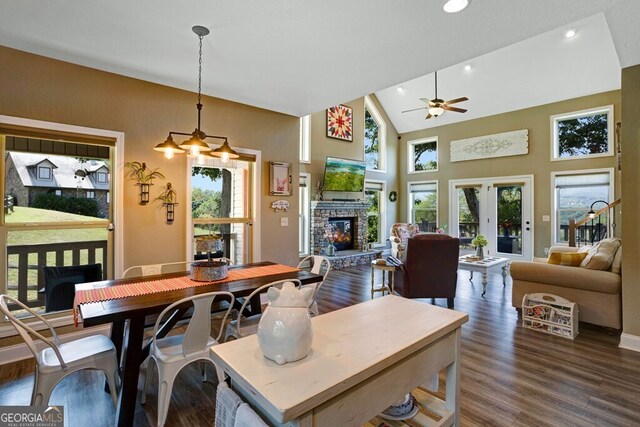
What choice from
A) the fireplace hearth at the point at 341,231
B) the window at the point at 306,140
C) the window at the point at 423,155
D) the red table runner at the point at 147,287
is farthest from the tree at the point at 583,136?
the red table runner at the point at 147,287

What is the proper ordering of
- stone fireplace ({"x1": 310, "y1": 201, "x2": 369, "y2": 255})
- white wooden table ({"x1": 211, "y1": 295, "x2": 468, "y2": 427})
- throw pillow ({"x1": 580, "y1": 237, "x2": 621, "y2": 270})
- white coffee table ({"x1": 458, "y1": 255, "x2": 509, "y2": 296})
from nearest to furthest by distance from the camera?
1. white wooden table ({"x1": 211, "y1": 295, "x2": 468, "y2": 427})
2. throw pillow ({"x1": 580, "y1": 237, "x2": 621, "y2": 270})
3. white coffee table ({"x1": 458, "y1": 255, "x2": 509, "y2": 296})
4. stone fireplace ({"x1": 310, "y1": 201, "x2": 369, "y2": 255})

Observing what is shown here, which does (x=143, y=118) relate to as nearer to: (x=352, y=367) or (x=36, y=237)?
(x=36, y=237)

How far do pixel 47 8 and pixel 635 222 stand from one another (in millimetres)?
5136

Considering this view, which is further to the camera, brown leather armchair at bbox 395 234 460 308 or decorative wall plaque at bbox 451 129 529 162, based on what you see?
decorative wall plaque at bbox 451 129 529 162

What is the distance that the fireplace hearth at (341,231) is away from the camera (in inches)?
298

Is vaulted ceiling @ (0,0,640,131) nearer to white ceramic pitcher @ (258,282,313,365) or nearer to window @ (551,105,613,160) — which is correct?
white ceramic pitcher @ (258,282,313,365)

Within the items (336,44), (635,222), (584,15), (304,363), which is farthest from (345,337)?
(635,222)

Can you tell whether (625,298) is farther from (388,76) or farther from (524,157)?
(524,157)

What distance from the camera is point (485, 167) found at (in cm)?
777

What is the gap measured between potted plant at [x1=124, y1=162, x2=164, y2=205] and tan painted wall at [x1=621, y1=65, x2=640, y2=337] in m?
4.80

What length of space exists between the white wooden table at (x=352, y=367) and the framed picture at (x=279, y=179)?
129 inches

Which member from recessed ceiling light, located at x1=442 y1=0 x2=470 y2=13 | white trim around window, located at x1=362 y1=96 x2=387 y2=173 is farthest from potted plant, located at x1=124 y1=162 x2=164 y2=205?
white trim around window, located at x1=362 y1=96 x2=387 y2=173

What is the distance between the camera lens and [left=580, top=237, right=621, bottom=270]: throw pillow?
324 centimetres

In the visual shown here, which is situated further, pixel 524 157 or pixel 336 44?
pixel 524 157
